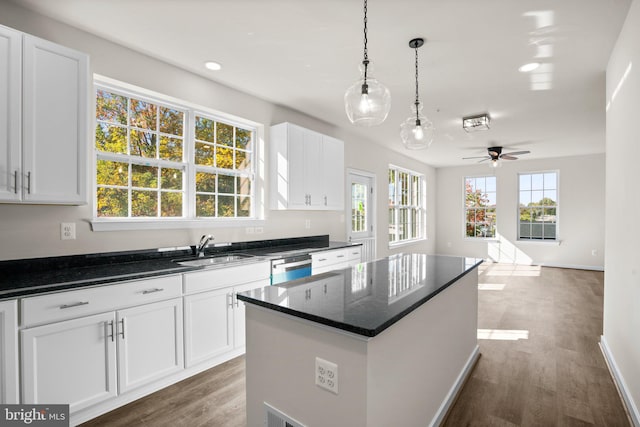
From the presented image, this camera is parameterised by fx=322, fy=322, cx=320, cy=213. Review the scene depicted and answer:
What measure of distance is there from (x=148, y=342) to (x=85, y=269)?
2.39 ft

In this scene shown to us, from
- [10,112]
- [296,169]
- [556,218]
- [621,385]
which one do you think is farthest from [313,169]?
[556,218]

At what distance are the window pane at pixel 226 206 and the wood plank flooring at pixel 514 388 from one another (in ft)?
5.05

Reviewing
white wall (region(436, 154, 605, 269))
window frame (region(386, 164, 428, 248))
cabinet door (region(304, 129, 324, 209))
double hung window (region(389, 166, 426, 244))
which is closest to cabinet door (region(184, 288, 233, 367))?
cabinet door (region(304, 129, 324, 209))

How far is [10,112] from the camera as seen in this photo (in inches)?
75.6

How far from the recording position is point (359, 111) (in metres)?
1.95

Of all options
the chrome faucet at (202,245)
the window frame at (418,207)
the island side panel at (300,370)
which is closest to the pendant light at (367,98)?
the island side panel at (300,370)

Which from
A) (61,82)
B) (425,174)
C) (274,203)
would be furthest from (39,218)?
(425,174)

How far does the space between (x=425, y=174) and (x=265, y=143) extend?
590 centimetres

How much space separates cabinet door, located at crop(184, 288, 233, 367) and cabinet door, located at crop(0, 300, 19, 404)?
97cm

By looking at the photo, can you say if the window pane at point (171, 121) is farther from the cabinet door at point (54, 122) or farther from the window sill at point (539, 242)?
the window sill at point (539, 242)

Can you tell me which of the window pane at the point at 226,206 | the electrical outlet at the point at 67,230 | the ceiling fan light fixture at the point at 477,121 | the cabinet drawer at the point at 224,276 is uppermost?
the ceiling fan light fixture at the point at 477,121

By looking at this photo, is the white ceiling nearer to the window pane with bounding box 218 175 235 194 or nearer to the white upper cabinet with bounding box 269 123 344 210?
the white upper cabinet with bounding box 269 123 344 210

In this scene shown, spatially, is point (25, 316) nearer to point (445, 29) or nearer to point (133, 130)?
point (133, 130)

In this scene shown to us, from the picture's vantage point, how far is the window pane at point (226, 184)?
11.8 feet
